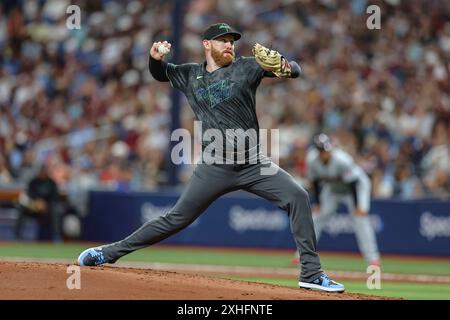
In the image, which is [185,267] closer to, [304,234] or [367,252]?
[367,252]

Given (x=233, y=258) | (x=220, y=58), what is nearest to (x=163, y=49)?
(x=220, y=58)

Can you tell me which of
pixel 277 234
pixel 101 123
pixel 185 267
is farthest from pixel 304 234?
pixel 101 123

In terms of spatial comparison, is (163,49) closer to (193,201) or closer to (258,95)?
(193,201)

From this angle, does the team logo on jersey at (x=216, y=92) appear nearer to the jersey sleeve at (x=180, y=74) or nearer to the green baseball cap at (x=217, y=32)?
the jersey sleeve at (x=180, y=74)

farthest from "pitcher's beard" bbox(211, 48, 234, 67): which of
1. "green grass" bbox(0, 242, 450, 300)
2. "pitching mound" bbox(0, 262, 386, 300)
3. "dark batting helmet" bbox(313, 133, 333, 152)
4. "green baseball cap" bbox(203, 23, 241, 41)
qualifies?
"dark batting helmet" bbox(313, 133, 333, 152)

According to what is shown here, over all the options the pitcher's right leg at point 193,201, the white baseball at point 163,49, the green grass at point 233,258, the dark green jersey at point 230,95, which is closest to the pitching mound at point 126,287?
the pitcher's right leg at point 193,201

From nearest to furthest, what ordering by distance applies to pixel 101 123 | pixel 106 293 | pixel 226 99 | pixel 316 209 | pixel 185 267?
pixel 106 293 < pixel 226 99 < pixel 185 267 < pixel 316 209 < pixel 101 123
